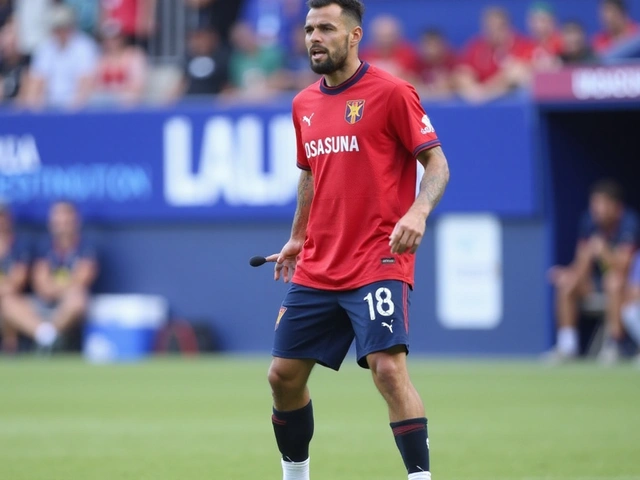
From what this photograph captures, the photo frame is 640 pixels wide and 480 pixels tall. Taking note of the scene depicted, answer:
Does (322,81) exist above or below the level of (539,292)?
above

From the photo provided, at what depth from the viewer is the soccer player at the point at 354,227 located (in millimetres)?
6066

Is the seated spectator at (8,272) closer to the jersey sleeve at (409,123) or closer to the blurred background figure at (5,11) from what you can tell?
the blurred background figure at (5,11)

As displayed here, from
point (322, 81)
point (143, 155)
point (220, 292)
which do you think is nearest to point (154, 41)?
point (143, 155)

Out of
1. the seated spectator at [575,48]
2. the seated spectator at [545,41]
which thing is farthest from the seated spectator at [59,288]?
the seated spectator at [575,48]

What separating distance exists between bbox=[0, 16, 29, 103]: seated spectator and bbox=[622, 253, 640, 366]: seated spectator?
9529 millimetres

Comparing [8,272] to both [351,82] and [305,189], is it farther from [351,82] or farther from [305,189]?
[351,82]

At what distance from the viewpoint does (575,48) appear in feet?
53.1

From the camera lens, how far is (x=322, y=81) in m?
6.52

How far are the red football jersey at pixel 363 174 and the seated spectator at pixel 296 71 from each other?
10.8 m

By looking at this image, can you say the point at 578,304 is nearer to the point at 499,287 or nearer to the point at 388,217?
the point at 499,287

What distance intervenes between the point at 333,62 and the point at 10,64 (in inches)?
613

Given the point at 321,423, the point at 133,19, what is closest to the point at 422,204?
the point at 321,423

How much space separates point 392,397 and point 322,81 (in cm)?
157

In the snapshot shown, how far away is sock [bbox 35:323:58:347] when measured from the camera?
17.9 metres
